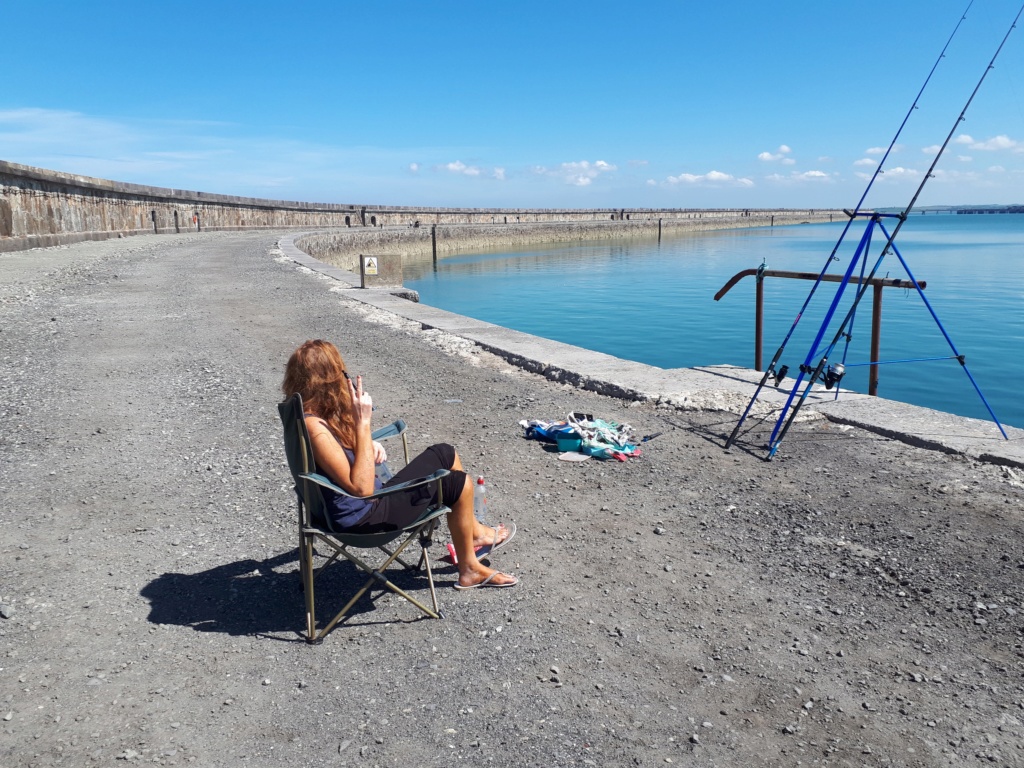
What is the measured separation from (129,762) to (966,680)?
9.51 feet

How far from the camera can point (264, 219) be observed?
1950 inches

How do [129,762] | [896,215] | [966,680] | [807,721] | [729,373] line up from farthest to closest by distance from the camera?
[729,373]
[896,215]
[966,680]
[807,721]
[129,762]

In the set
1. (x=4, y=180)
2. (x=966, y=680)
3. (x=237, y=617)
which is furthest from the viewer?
(x=4, y=180)

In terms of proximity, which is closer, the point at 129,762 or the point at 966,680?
the point at 129,762

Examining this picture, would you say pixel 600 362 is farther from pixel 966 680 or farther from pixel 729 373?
pixel 966 680

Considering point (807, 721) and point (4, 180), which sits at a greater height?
point (4, 180)

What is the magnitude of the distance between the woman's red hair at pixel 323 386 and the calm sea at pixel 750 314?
430 cm

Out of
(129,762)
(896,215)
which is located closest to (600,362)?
(896,215)

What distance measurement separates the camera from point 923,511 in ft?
14.5

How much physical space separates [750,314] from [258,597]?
21.3 meters

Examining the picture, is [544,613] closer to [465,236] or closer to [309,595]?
[309,595]

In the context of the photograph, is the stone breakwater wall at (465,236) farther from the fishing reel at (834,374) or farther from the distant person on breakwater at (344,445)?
the distant person on breakwater at (344,445)

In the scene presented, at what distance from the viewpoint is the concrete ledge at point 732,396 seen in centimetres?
544

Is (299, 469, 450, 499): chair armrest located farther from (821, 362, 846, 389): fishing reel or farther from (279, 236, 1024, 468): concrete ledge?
(279, 236, 1024, 468): concrete ledge
